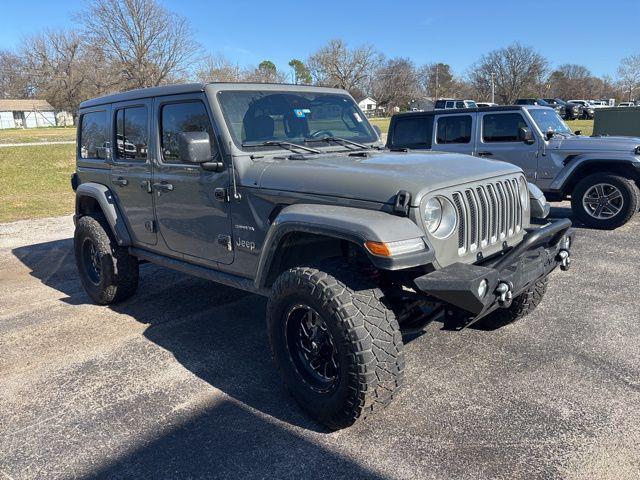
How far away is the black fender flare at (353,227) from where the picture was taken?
8.44ft

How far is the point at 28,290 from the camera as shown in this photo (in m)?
5.70

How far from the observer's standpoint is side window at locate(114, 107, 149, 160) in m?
4.38

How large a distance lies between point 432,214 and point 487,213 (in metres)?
0.49

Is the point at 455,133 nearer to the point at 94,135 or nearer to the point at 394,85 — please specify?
the point at 94,135

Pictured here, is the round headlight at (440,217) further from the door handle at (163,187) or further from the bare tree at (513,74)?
the bare tree at (513,74)

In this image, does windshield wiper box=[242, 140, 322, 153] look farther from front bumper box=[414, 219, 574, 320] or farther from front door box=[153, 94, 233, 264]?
front bumper box=[414, 219, 574, 320]

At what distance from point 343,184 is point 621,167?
21.1ft

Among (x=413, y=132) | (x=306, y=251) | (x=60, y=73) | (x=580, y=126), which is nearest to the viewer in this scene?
(x=306, y=251)

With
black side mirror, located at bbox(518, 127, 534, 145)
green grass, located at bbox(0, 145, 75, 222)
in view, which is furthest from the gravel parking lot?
green grass, located at bbox(0, 145, 75, 222)

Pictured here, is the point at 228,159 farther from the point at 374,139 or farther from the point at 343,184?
the point at 374,139

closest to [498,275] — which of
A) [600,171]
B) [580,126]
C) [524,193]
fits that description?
[524,193]

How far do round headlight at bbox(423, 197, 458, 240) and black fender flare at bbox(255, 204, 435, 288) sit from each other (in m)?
0.15

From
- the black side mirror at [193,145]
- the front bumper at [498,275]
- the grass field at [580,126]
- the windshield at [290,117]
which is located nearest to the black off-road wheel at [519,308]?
the front bumper at [498,275]

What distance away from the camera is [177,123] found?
158 inches
